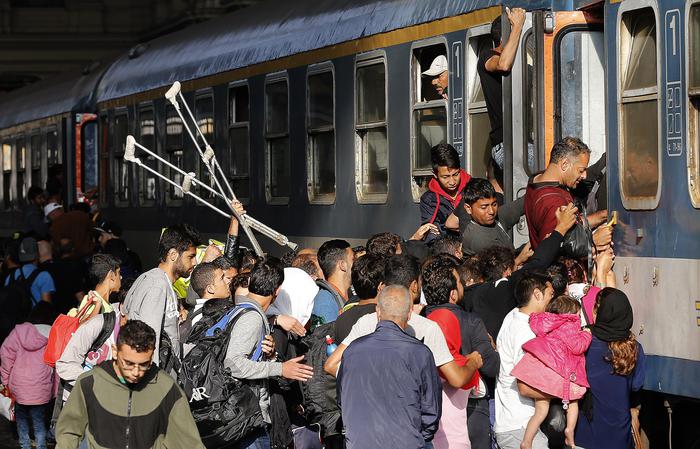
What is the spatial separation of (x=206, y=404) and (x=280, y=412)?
20.6 inches

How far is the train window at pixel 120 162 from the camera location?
21.0 m

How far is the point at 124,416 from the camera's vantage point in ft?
24.6

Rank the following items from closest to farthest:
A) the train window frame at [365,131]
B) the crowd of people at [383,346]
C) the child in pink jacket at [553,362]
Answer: the crowd of people at [383,346], the child in pink jacket at [553,362], the train window frame at [365,131]

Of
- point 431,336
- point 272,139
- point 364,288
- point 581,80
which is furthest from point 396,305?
point 272,139

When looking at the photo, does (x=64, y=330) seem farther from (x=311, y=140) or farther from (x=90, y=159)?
(x=90, y=159)

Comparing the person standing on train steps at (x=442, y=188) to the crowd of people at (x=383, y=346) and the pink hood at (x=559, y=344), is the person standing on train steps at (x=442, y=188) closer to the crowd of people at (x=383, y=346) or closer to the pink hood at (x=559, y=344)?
the crowd of people at (x=383, y=346)

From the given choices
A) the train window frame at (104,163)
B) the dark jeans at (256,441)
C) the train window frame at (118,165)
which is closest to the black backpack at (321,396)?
the dark jeans at (256,441)

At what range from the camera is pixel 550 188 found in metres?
9.61

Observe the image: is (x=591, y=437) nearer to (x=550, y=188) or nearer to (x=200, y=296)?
(x=550, y=188)

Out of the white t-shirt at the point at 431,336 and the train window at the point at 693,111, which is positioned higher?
the train window at the point at 693,111

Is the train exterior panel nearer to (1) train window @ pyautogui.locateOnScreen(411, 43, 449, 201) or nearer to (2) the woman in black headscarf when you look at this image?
(2) the woman in black headscarf

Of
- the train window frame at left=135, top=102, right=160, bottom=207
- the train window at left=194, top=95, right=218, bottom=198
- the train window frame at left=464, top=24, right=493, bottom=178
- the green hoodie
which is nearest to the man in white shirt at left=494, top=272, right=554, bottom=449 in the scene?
the green hoodie

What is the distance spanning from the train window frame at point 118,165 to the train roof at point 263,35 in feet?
0.92

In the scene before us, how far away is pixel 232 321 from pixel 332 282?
131 cm
